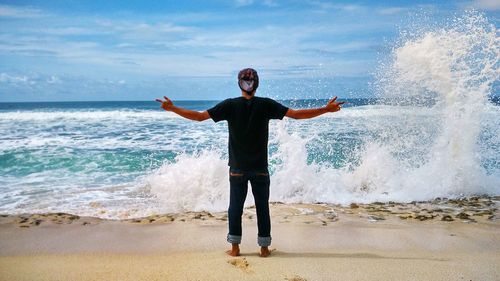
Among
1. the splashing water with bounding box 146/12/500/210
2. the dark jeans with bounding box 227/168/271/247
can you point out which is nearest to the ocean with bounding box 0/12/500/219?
the splashing water with bounding box 146/12/500/210

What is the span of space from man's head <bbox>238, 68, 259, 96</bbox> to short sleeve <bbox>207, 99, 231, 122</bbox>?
184 millimetres

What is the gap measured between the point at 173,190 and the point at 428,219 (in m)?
4.68

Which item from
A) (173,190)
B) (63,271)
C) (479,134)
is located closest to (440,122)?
(479,134)

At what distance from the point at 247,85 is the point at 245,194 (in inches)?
39.2

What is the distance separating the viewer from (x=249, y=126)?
12.6 feet

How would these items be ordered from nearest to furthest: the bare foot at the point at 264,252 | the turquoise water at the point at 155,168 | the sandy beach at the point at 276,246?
the sandy beach at the point at 276,246
the bare foot at the point at 264,252
the turquoise water at the point at 155,168

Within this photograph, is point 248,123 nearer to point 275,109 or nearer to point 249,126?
point 249,126

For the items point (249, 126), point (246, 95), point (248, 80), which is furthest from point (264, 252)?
point (248, 80)

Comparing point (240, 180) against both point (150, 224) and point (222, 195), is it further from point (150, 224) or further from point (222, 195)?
point (222, 195)

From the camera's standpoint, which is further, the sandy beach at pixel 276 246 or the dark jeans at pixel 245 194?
the dark jeans at pixel 245 194

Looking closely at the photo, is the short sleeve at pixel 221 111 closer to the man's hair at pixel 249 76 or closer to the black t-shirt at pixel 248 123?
the black t-shirt at pixel 248 123

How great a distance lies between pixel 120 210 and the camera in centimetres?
724

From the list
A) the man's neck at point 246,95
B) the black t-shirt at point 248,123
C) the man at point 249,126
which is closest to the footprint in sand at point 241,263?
the man at point 249,126

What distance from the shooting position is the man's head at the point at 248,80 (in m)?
3.87
